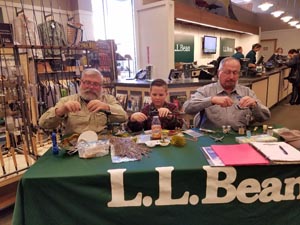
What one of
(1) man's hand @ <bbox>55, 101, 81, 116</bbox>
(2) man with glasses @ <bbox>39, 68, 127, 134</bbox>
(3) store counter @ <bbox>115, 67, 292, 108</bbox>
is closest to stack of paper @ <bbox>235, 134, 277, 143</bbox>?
(2) man with glasses @ <bbox>39, 68, 127, 134</bbox>

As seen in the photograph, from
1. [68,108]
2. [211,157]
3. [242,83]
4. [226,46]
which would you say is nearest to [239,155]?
[211,157]

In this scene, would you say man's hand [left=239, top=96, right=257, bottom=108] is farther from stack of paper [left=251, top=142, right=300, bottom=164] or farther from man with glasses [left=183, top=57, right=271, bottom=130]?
stack of paper [left=251, top=142, right=300, bottom=164]

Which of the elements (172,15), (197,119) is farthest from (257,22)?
(197,119)

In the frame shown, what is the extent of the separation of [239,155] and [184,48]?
5.91 meters

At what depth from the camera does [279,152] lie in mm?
1374

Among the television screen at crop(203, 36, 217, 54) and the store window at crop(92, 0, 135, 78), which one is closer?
the store window at crop(92, 0, 135, 78)

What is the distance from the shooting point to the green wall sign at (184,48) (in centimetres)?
659

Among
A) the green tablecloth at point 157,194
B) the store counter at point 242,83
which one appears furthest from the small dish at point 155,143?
the store counter at point 242,83

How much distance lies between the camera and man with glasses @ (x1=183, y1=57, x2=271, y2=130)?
1965 millimetres

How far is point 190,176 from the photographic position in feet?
4.14

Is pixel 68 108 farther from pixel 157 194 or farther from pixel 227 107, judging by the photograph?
pixel 227 107

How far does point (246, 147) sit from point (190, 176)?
444 millimetres

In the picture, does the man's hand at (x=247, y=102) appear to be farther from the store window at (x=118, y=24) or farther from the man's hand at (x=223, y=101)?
the store window at (x=118, y=24)

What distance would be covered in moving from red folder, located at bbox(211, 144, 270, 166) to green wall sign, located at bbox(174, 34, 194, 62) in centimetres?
537
